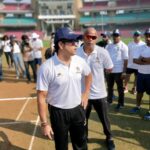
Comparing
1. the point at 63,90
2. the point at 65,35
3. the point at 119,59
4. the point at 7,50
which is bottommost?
the point at 7,50

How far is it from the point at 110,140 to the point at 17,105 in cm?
419

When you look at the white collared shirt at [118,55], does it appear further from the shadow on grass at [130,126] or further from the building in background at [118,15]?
→ the building in background at [118,15]

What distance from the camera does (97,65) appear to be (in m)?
5.42

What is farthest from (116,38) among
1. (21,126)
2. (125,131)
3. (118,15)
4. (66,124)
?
(118,15)

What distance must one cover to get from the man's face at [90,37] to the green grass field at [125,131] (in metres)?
1.90

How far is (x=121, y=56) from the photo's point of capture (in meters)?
8.23

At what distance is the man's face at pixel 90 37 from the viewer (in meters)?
5.16

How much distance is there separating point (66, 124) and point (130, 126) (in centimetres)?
306

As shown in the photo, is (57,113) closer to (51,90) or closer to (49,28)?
(51,90)

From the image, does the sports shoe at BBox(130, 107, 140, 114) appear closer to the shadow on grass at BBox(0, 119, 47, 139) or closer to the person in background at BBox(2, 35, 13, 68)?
the shadow on grass at BBox(0, 119, 47, 139)

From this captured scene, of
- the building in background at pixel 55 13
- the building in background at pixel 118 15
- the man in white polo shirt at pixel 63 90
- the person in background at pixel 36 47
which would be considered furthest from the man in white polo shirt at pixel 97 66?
the building in background at pixel 55 13

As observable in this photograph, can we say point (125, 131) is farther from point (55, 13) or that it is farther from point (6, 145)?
point (55, 13)

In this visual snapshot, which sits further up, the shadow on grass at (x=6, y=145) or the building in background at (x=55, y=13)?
the building in background at (x=55, y=13)

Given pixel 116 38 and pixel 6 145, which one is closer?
pixel 6 145
